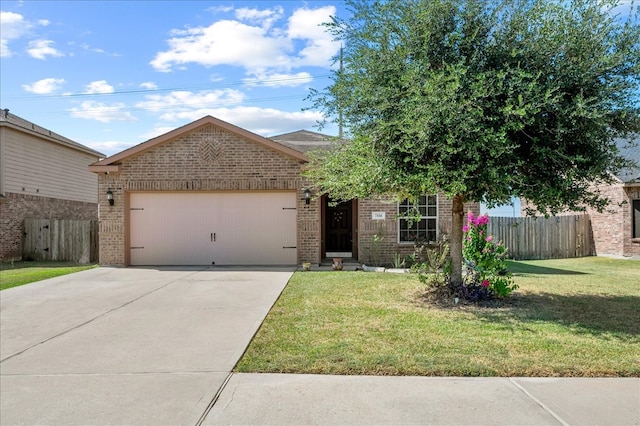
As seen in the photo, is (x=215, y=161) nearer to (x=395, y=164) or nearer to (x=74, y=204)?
(x=395, y=164)

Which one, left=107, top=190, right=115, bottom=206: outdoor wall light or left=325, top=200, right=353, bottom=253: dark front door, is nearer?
left=107, top=190, right=115, bottom=206: outdoor wall light

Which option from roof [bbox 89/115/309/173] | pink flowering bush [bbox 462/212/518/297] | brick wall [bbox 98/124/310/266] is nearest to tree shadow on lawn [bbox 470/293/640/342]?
pink flowering bush [bbox 462/212/518/297]

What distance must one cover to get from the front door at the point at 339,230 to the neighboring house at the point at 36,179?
1165 cm

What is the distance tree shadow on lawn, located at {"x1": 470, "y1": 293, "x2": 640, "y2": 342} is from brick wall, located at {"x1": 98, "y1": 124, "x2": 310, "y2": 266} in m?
6.67

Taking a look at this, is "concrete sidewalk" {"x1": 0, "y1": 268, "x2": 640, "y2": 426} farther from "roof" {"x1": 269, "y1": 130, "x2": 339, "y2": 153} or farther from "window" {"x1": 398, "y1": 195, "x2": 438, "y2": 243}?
"roof" {"x1": 269, "y1": 130, "x2": 339, "y2": 153}

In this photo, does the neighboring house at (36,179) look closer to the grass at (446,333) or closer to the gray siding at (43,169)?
the gray siding at (43,169)

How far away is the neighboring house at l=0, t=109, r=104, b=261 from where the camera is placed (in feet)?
56.7

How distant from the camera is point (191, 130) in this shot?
13391 millimetres

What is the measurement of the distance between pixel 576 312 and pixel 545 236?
1136cm

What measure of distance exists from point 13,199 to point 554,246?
20.2m

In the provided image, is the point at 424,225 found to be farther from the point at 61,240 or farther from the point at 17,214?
the point at 17,214

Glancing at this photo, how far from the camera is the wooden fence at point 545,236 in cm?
1700

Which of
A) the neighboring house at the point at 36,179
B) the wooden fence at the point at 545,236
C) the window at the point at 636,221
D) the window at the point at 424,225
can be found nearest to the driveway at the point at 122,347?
the window at the point at 424,225

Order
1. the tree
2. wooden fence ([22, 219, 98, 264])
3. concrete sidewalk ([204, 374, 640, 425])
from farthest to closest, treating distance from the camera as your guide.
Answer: wooden fence ([22, 219, 98, 264]) → the tree → concrete sidewalk ([204, 374, 640, 425])
